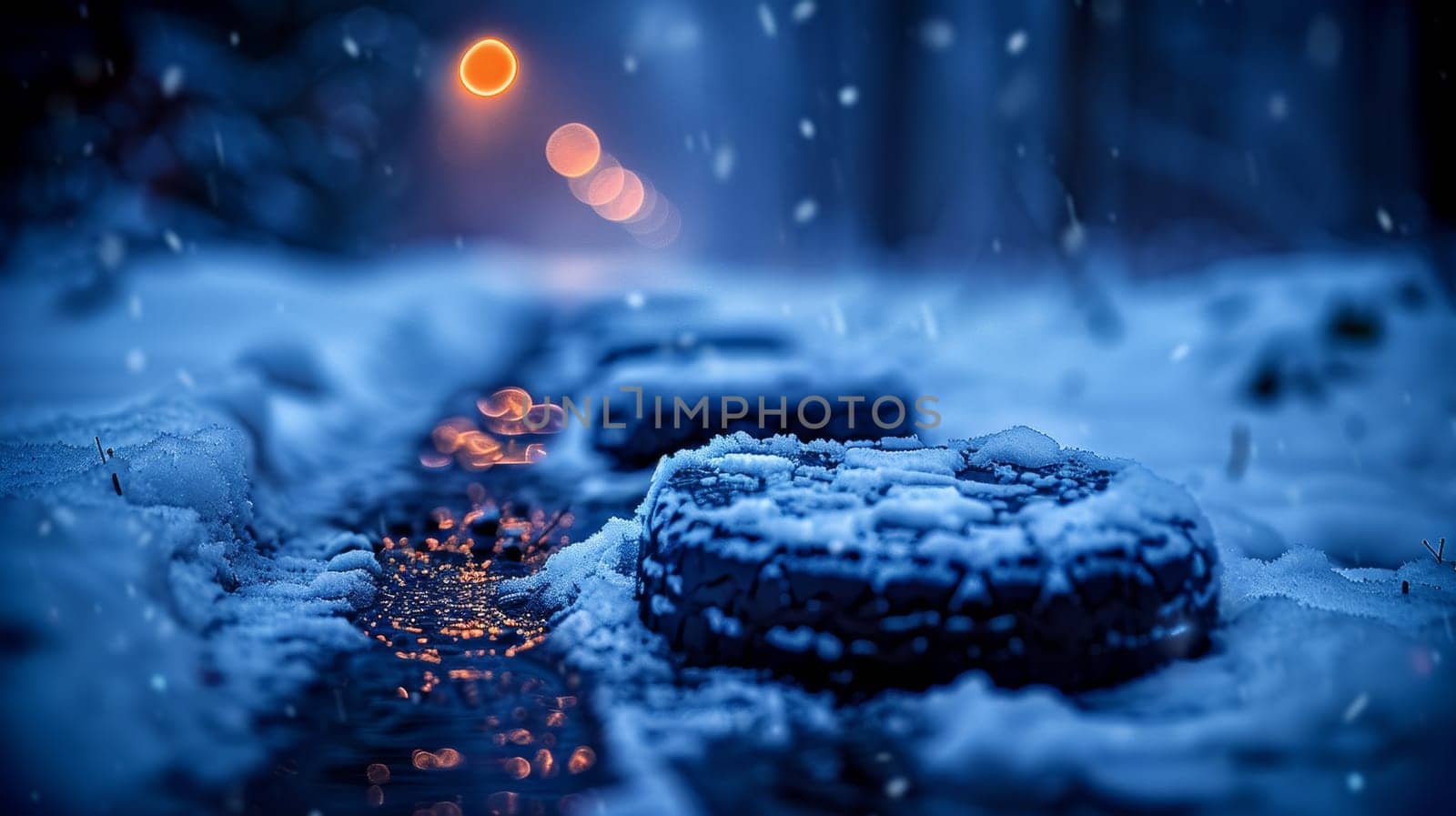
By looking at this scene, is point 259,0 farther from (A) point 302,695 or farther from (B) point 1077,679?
(B) point 1077,679

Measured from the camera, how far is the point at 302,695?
188 cm

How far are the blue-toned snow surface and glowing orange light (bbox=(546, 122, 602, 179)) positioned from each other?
12539mm

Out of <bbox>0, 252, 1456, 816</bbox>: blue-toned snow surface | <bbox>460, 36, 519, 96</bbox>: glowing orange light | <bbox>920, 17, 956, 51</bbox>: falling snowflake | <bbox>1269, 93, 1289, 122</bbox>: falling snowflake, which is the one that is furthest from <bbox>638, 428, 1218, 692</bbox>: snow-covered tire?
<bbox>460, 36, 519, 96</bbox>: glowing orange light

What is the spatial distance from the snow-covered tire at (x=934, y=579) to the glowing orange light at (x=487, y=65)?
1685 centimetres

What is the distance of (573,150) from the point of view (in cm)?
1927

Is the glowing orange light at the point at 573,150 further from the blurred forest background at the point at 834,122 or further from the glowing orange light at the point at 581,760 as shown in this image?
the glowing orange light at the point at 581,760

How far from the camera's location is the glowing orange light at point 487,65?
1689 centimetres

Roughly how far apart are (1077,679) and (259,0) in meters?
13.7

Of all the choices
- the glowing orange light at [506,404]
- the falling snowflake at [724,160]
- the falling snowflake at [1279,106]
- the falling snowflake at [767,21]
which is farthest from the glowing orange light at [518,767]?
the falling snowflake at [724,160]

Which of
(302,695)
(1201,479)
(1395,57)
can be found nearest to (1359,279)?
(1395,57)

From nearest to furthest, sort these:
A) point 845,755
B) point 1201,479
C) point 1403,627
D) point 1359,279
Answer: point 845,755 → point 1403,627 → point 1201,479 → point 1359,279

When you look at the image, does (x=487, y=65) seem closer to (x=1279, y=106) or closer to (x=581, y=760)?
(x=1279, y=106)

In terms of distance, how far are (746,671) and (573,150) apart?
61.3 feet

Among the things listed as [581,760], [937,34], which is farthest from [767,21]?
[581,760]
